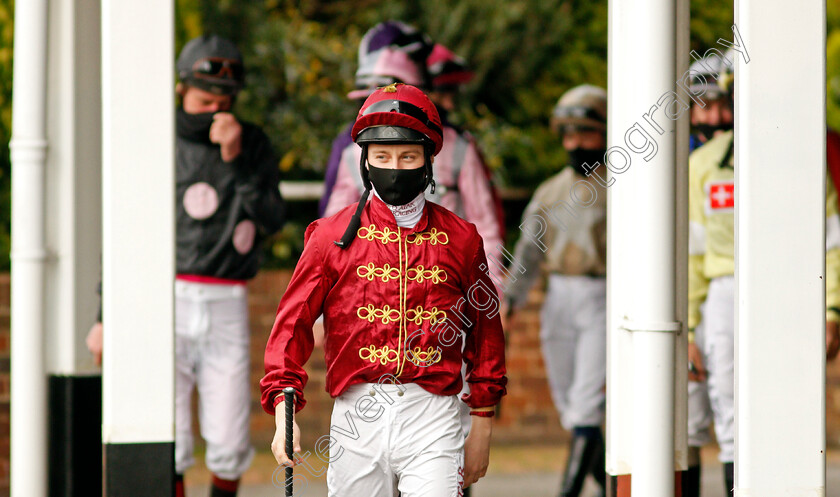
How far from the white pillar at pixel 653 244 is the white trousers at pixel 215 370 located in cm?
209

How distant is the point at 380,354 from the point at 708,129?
2633mm

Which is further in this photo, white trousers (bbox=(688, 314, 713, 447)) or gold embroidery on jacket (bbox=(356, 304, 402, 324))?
white trousers (bbox=(688, 314, 713, 447))

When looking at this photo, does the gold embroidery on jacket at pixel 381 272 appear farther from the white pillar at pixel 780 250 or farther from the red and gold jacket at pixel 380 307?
the white pillar at pixel 780 250

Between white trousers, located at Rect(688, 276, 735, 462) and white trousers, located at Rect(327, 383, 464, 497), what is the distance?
1933 mm

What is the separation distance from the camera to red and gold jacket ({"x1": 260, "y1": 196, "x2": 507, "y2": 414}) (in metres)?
3.02

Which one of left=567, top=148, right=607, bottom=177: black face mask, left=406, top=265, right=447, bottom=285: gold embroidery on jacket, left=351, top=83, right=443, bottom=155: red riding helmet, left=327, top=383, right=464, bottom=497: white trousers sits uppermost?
left=567, top=148, right=607, bottom=177: black face mask

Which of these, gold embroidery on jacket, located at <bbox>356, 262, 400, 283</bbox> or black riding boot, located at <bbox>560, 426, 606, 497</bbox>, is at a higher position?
gold embroidery on jacket, located at <bbox>356, 262, 400, 283</bbox>

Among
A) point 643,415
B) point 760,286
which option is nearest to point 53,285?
point 643,415

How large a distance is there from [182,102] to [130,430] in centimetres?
202

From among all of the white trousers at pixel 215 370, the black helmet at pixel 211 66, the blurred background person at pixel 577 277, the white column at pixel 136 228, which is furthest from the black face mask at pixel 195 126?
the blurred background person at pixel 577 277

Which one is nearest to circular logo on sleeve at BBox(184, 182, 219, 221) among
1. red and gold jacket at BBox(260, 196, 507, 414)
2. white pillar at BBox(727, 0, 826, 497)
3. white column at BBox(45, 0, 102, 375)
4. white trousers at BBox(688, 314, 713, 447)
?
white column at BBox(45, 0, 102, 375)

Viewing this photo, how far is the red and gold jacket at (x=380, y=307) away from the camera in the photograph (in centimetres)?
302

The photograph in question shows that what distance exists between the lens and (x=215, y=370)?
4.87 metres

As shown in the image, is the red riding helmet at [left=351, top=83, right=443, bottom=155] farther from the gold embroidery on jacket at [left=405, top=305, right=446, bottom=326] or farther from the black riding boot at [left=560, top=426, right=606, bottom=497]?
the black riding boot at [left=560, top=426, right=606, bottom=497]
